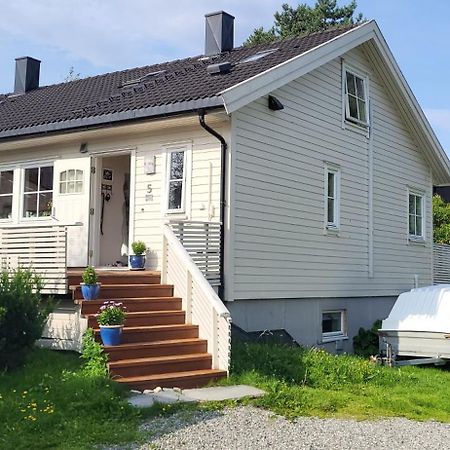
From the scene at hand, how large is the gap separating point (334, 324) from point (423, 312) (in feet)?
8.17

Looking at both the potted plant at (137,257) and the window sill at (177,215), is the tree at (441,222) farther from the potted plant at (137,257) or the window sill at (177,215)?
the potted plant at (137,257)

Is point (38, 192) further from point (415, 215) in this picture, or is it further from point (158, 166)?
point (415, 215)

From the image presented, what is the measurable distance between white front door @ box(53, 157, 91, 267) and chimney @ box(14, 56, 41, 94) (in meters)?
7.15

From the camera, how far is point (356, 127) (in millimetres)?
15703

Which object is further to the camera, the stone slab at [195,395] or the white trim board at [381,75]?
the white trim board at [381,75]

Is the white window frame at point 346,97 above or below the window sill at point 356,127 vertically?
above

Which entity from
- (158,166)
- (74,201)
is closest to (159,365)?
(158,166)

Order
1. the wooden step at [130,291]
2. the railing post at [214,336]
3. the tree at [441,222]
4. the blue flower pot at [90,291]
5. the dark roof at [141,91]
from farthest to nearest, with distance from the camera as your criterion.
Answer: the tree at [441,222], the dark roof at [141,91], the wooden step at [130,291], the blue flower pot at [90,291], the railing post at [214,336]

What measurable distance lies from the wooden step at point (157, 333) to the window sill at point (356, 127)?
711 centimetres

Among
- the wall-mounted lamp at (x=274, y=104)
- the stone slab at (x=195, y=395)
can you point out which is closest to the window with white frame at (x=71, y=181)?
the wall-mounted lamp at (x=274, y=104)

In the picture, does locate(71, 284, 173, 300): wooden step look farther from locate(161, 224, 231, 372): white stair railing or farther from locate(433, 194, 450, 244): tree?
locate(433, 194, 450, 244): tree

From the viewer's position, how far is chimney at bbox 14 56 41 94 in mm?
19923

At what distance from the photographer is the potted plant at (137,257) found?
39.4 ft

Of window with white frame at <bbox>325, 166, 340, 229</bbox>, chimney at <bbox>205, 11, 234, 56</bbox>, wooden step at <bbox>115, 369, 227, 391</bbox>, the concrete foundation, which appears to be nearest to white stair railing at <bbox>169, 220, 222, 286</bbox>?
the concrete foundation
